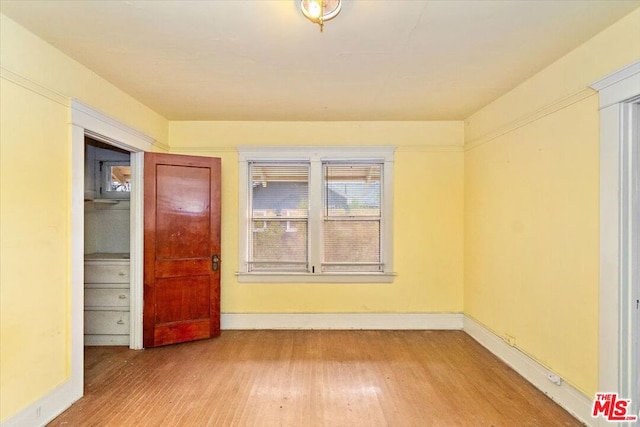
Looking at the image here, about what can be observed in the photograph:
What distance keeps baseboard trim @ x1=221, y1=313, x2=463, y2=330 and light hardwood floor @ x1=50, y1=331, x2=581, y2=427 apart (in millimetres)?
329

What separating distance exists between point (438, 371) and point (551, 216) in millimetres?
1702

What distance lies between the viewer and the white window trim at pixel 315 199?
412 centimetres

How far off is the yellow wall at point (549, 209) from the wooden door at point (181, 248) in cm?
314

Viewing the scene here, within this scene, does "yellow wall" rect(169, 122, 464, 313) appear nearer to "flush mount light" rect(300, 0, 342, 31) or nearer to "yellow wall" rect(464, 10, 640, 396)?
"yellow wall" rect(464, 10, 640, 396)

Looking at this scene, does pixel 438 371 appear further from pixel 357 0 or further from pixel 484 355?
pixel 357 0

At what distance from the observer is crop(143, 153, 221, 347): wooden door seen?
3.52 meters

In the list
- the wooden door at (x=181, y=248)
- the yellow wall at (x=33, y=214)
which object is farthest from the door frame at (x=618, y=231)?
the yellow wall at (x=33, y=214)

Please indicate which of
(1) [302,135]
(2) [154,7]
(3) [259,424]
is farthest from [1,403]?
(1) [302,135]

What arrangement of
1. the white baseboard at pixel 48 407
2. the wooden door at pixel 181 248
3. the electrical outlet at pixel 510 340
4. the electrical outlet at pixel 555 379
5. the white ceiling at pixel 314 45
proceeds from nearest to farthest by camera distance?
the white ceiling at pixel 314 45, the white baseboard at pixel 48 407, the electrical outlet at pixel 555 379, the electrical outlet at pixel 510 340, the wooden door at pixel 181 248

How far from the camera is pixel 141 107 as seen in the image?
3.47 meters

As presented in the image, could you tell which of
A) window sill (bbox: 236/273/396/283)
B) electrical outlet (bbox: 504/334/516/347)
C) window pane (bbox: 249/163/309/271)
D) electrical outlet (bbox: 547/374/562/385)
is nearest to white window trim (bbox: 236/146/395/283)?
window sill (bbox: 236/273/396/283)

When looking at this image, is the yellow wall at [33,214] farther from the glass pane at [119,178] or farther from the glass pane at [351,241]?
the glass pane at [351,241]

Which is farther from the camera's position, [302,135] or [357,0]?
[302,135]

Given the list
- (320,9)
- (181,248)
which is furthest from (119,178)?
(320,9)
